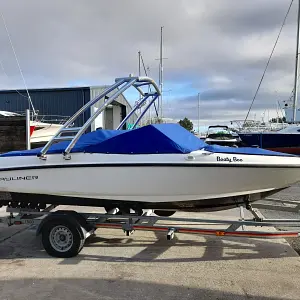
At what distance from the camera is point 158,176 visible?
4734 millimetres

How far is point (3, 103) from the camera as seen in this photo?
24859 mm

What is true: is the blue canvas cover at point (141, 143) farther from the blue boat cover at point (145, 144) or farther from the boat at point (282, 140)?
the boat at point (282, 140)

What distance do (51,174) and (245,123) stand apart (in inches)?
948

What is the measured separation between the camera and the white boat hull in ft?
15.3

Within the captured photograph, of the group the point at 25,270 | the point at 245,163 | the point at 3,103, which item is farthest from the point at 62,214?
the point at 3,103

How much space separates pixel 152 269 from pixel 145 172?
3.86 feet

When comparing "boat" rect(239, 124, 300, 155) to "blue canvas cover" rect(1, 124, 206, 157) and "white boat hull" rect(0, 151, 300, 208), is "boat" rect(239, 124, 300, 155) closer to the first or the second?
"white boat hull" rect(0, 151, 300, 208)

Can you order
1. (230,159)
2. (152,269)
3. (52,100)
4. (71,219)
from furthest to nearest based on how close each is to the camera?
(52,100), (71,219), (230,159), (152,269)

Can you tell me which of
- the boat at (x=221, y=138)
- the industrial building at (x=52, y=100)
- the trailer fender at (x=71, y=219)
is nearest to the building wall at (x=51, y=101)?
the industrial building at (x=52, y=100)

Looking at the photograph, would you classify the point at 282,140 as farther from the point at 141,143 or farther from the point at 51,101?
the point at 141,143

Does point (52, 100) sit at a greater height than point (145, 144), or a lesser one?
greater

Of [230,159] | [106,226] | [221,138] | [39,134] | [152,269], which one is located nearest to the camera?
[152,269]

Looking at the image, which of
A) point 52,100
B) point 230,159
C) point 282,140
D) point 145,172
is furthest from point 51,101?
point 230,159

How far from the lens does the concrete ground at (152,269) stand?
389cm
